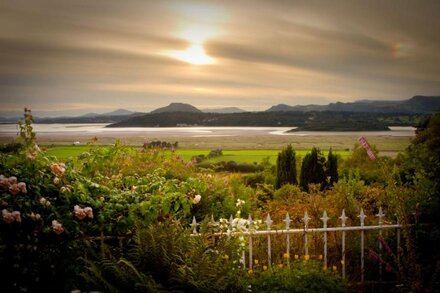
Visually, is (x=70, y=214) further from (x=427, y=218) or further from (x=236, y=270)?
(x=427, y=218)

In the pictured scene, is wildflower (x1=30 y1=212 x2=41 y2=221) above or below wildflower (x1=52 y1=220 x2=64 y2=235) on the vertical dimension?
above

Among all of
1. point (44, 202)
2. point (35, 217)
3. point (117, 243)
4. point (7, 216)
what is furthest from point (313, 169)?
point (7, 216)

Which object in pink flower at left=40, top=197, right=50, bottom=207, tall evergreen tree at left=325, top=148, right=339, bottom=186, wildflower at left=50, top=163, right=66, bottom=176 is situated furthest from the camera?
tall evergreen tree at left=325, top=148, right=339, bottom=186

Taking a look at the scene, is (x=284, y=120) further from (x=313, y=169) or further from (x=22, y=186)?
(x=22, y=186)

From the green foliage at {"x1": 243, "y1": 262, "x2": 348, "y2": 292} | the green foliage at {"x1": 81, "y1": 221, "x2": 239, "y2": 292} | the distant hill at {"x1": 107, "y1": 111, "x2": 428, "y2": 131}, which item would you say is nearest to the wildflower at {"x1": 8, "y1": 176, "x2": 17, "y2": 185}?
Result: the green foliage at {"x1": 81, "y1": 221, "x2": 239, "y2": 292}

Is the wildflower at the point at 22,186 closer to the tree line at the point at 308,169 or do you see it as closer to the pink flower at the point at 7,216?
the pink flower at the point at 7,216

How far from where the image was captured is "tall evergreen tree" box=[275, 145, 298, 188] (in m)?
16.9

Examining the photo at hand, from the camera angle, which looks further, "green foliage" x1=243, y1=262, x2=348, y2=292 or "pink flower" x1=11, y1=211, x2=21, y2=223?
"green foliage" x1=243, y1=262, x2=348, y2=292

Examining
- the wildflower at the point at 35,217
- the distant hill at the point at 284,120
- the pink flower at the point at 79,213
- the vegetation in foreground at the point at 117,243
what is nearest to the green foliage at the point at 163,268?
the vegetation in foreground at the point at 117,243

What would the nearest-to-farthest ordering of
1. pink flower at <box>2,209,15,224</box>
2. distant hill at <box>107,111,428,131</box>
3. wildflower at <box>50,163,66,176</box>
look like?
pink flower at <box>2,209,15,224</box> < wildflower at <box>50,163,66,176</box> < distant hill at <box>107,111,428,131</box>

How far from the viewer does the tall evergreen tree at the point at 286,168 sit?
16.9 meters

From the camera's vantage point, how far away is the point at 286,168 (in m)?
17.0

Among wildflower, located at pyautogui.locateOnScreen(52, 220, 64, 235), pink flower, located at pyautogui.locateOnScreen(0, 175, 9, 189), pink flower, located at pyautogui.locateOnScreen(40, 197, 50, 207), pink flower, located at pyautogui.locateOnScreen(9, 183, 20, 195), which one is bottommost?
wildflower, located at pyautogui.locateOnScreen(52, 220, 64, 235)

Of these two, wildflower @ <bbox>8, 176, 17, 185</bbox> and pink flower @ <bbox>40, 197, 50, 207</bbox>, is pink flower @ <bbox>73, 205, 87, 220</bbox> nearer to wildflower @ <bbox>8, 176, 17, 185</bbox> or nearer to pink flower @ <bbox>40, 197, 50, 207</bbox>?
pink flower @ <bbox>40, 197, 50, 207</bbox>
